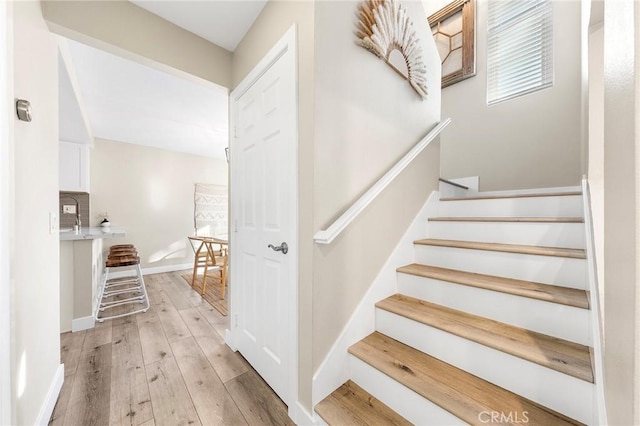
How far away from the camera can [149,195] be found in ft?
14.5

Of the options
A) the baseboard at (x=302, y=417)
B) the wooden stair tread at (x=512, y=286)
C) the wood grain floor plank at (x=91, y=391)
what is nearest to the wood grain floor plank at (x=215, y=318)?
the wood grain floor plank at (x=91, y=391)

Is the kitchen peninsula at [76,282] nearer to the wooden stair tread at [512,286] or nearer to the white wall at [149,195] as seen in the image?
the white wall at [149,195]

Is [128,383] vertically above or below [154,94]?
below

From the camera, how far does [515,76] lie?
2586 mm

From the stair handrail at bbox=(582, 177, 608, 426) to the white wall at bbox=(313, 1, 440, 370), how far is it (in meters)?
0.90

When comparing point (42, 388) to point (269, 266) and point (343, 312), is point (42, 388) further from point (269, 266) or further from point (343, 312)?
point (343, 312)

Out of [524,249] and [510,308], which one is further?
[524,249]

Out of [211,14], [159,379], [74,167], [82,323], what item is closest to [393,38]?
[211,14]

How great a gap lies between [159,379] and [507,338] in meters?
2.04

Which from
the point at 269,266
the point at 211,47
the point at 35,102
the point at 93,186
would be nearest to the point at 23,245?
the point at 35,102

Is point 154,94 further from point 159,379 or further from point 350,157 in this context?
point 159,379

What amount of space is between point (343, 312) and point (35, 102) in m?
1.89

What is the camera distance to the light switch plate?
1.38m

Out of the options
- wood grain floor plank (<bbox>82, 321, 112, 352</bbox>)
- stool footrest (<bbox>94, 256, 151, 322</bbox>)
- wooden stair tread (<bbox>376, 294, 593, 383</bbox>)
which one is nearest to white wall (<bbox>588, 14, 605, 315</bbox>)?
wooden stair tread (<bbox>376, 294, 593, 383</bbox>)
